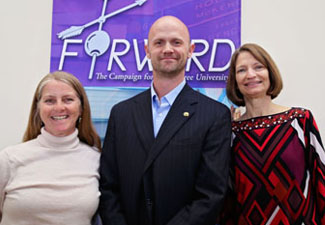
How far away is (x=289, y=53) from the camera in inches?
95.0

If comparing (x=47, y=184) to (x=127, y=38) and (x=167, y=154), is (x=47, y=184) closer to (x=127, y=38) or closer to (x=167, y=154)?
(x=167, y=154)

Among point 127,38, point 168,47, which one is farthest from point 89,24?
point 168,47

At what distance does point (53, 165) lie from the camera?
1.69m

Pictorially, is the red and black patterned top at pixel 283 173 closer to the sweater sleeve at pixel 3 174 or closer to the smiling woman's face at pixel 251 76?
the smiling woman's face at pixel 251 76

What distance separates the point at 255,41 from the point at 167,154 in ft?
4.56

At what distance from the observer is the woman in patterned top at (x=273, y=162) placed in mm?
1663

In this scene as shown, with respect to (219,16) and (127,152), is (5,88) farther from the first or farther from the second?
(219,16)

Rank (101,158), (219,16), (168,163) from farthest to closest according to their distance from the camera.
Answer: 1. (219,16)
2. (101,158)
3. (168,163)

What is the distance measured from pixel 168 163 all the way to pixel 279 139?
2.22ft

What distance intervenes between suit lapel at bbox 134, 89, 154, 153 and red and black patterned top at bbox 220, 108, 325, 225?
59cm

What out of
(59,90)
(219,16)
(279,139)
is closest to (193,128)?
(279,139)

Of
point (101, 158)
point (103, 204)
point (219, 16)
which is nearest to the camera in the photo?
point (103, 204)

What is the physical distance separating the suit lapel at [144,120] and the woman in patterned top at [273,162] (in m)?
0.58

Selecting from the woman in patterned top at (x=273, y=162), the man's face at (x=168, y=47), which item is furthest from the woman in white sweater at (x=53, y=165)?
the woman in patterned top at (x=273, y=162)
